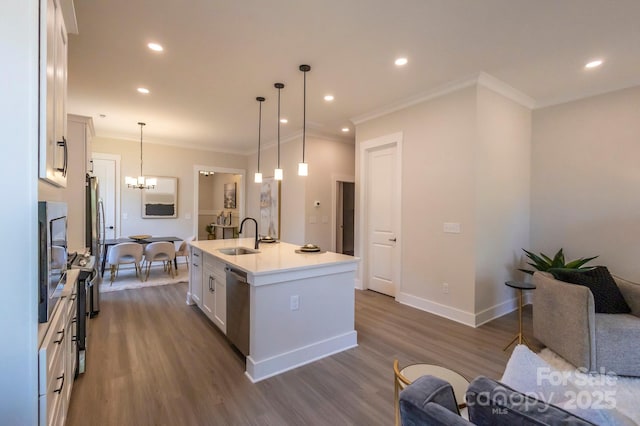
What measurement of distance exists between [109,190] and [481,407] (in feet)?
→ 23.6

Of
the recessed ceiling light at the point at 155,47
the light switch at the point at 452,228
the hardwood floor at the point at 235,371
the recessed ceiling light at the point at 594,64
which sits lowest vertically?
the hardwood floor at the point at 235,371

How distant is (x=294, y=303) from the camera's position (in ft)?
8.46

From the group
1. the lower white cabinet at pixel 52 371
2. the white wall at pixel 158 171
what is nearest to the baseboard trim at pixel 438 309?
the lower white cabinet at pixel 52 371

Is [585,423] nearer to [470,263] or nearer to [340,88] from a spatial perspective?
[470,263]

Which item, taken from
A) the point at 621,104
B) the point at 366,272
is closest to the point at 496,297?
the point at 366,272

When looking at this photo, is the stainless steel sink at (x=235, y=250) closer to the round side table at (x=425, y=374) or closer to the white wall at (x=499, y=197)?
the round side table at (x=425, y=374)

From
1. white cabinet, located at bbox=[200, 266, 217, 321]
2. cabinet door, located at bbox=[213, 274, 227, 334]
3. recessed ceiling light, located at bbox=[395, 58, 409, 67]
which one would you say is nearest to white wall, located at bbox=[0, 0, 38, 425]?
cabinet door, located at bbox=[213, 274, 227, 334]

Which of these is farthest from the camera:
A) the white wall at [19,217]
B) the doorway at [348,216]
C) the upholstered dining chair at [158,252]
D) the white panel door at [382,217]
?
the doorway at [348,216]

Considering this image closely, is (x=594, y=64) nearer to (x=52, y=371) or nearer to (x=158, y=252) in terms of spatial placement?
(x=52, y=371)

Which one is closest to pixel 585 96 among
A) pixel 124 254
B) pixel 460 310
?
pixel 460 310

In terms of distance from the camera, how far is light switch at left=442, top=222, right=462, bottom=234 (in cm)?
355

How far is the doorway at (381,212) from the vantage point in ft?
14.2

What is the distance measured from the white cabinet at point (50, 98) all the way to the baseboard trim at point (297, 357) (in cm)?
184

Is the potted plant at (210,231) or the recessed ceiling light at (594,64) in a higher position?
the recessed ceiling light at (594,64)
